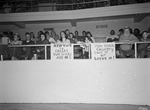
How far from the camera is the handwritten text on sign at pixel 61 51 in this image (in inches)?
170

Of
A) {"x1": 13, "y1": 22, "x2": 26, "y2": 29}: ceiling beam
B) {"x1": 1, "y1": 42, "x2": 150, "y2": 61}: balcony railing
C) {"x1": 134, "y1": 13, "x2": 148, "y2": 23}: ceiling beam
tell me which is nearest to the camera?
{"x1": 1, "y1": 42, "x2": 150, "y2": 61}: balcony railing

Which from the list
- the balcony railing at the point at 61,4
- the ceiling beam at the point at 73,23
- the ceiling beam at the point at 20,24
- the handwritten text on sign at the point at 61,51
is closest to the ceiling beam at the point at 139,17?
the balcony railing at the point at 61,4

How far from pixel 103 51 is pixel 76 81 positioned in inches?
45.9

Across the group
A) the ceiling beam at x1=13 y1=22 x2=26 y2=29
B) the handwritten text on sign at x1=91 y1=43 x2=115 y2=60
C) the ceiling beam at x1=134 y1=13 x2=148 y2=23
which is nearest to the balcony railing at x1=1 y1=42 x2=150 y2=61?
the handwritten text on sign at x1=91 y1=43 x2=115 y2=60

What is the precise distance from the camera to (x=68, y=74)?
428cm

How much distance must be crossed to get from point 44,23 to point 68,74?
5.13 metres

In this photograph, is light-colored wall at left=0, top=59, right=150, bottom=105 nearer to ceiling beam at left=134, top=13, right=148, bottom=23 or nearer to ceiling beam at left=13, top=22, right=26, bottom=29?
ceiling beam at left=134, top=13, right=148, bottom=23

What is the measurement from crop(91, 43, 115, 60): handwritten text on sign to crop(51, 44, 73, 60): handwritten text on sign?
67 cm

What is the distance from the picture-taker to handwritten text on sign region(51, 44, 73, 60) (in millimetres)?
4312

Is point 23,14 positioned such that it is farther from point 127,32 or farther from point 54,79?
point 127,32

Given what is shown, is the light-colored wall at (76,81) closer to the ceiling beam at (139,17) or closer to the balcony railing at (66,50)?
the balcony railing at (66,50)

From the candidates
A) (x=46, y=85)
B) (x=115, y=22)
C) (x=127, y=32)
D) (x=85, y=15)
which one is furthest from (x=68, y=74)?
(x=115, y=22)

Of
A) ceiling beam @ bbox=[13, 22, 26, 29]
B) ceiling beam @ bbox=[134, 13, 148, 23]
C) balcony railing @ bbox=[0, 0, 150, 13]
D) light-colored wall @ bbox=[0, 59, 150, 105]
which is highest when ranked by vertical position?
balcony railing @ bbox=[0, 0, 150, 13]

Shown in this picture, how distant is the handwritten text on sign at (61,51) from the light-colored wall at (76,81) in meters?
0.15
